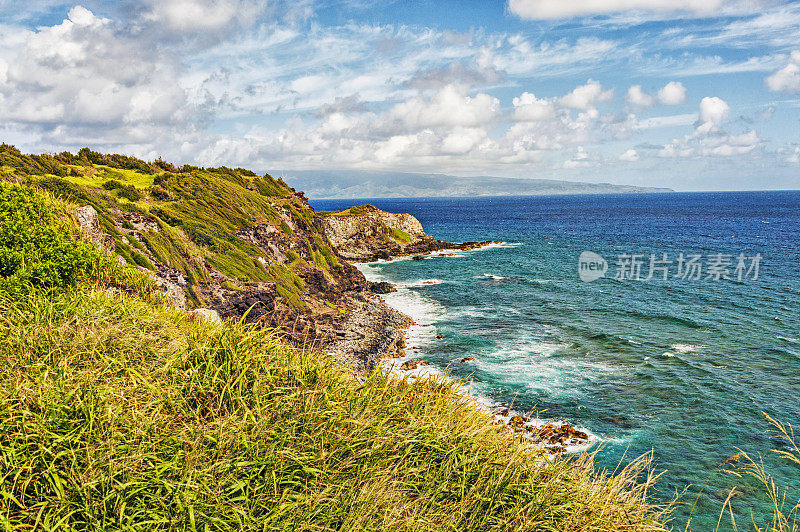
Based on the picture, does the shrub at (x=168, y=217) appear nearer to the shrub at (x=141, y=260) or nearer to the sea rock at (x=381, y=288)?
the shrub at (x=141, y=260)

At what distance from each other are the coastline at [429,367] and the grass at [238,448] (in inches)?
50.7

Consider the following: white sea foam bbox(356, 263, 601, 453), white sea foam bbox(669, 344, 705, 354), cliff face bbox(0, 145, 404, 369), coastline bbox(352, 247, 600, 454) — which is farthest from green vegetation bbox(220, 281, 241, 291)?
white sea foam bbox(669, 344, 705, 354)

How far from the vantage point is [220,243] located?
3459 centimetres

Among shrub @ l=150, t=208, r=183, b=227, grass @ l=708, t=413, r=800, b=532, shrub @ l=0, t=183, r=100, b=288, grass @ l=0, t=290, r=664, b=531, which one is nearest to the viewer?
grass @ l=0, t=290, r=664, b=531

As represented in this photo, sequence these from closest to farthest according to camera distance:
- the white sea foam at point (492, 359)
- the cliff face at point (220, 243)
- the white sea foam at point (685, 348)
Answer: the white sea foam at point (492, 359)
the cliff face at point (220, 243)
the white sea foam at point (685, 348)

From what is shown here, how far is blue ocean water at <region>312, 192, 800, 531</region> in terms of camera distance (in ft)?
67.3

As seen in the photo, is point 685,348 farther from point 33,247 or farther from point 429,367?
point 33,247

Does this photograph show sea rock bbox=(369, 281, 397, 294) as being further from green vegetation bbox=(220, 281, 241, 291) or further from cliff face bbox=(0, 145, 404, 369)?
green vegetation bbox=(220, 281, 241, 291)

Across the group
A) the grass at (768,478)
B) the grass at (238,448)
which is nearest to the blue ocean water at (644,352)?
the grass at (768,478)

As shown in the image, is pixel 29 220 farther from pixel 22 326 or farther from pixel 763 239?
pixel 763 239

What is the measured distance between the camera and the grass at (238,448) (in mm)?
5426

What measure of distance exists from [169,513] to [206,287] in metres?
25.1

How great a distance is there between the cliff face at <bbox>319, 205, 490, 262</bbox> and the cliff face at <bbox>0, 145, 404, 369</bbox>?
2328 cm

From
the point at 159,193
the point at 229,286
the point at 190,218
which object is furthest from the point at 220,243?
the point at 159,193
